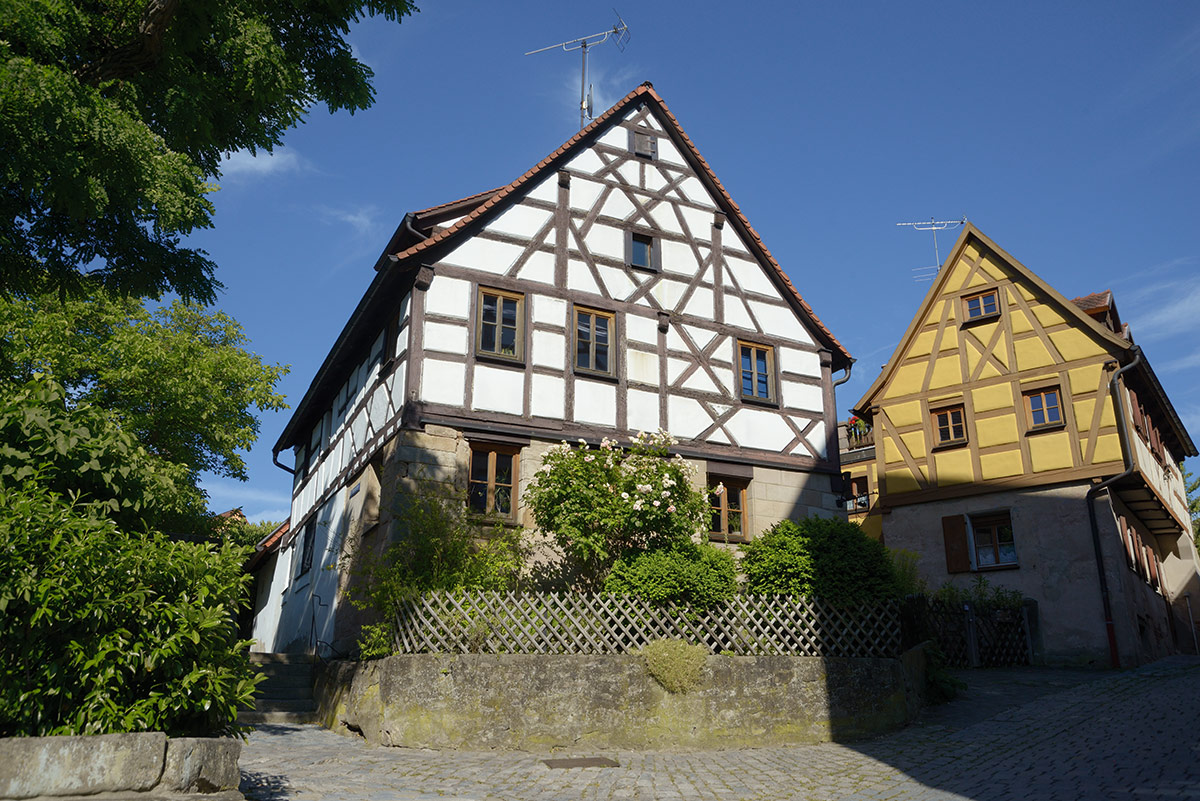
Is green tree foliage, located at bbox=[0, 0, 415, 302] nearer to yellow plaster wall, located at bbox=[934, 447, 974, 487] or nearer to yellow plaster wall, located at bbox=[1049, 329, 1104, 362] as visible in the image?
yellow plaster wall, located at bbox=[934, 447, 974, 487]

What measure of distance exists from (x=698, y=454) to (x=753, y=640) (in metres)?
4.88

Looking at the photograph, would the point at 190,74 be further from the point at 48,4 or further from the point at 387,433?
the point at 387,433

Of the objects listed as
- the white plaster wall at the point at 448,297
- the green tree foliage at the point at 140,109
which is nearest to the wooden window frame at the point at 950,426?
the white plaster wall at the point at 448,297

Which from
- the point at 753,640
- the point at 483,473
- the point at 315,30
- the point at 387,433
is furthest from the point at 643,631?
the point at 315,30

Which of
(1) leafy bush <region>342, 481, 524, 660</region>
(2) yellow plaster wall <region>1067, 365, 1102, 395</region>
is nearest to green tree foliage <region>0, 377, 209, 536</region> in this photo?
(1) leafy bush <region>342, 481, 524, 660</region>

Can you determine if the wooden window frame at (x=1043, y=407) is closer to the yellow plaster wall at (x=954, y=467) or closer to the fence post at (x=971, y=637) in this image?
the yellow plaster wall at (x=954, y=467)

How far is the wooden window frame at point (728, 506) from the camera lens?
650 inches

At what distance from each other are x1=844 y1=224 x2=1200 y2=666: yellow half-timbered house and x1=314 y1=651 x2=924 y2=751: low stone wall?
9735 mm

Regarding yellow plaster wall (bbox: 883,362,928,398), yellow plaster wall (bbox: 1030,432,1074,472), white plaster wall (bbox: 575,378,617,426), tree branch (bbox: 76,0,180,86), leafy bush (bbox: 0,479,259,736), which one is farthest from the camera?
yellow plaster wall (bbox: 883,362,928,398)

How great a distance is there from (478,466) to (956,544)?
12.7 metres

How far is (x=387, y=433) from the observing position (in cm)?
1540

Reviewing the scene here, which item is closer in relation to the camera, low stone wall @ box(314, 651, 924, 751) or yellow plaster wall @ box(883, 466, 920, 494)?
low stone wall @ box(314, 651, 924, 751)

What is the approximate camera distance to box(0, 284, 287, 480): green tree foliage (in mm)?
19906

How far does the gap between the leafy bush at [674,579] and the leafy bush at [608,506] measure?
538 mm
